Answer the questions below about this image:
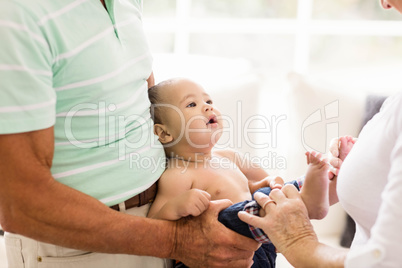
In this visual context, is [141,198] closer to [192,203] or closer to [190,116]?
[192,203]

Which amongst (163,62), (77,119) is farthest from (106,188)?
(163,62)

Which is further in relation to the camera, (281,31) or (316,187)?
(281,31)

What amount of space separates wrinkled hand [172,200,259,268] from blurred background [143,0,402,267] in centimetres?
70

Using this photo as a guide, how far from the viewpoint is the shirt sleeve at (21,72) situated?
104 cm

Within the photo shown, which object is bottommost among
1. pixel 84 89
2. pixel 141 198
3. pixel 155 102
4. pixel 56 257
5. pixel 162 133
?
pixel 56 257

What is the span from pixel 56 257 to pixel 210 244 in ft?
1.35

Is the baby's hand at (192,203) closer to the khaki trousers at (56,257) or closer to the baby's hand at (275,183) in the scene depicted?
the khaki trousers at (56,257)

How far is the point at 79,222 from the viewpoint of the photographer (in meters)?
1.17

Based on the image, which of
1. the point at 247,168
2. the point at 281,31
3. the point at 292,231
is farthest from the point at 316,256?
the point at 281,31

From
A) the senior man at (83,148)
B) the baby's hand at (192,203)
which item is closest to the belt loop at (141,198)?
the senior man at (83,148)

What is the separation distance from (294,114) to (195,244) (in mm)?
971

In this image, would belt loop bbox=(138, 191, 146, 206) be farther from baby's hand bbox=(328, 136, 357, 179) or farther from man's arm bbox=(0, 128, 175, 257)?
baby's hand bbox=(328, 136, 357, 179)

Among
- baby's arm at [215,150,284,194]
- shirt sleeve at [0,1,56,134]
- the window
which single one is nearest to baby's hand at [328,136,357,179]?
baby's arm at [215,150,284,194]

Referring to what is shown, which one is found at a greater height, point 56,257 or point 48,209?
point 48,209
